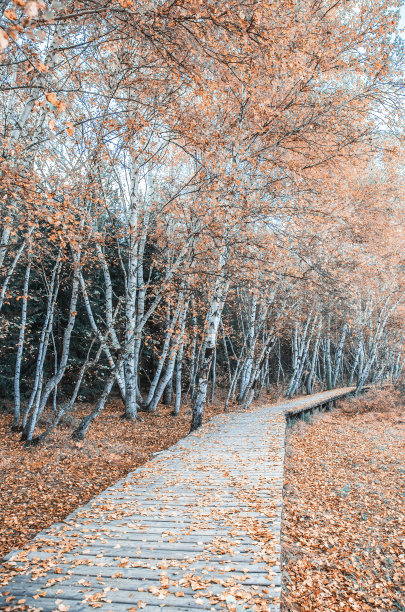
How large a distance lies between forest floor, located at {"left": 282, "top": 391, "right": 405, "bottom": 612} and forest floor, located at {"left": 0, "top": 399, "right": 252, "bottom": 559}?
332 centimetres

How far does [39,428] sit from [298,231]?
9.76 metres

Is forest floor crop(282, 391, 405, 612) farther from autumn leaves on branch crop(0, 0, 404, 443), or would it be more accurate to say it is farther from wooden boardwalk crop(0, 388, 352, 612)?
autumn leaves on branch crop(0, 0, 404, 443)

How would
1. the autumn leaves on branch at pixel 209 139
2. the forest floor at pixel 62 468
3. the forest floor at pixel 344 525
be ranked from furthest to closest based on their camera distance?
the autumn leaves on branch at pixel 209 139, the forest floor at pixel 62 468, the forest floor at pixel 344 525

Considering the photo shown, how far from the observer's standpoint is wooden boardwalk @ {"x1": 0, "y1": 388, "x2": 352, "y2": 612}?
266 cm

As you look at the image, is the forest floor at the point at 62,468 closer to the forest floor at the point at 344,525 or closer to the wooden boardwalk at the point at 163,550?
the wooden boardwalk at the point at 163,550

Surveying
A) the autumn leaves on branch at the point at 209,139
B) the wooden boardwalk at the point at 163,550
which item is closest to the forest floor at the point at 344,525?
the wooden boardwalk at the point at 163,550

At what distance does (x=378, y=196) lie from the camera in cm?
1452

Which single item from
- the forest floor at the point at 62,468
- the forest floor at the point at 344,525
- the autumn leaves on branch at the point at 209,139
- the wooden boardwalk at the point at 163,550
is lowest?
the forest floor at the point at 344,525

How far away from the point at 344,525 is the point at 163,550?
3792 mm

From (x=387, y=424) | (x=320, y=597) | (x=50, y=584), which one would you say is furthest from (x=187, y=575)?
(x=387, y=424)

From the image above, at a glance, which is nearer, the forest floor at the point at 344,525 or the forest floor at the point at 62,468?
the forest floor at the point at 344,525

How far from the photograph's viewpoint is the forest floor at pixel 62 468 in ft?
17.2

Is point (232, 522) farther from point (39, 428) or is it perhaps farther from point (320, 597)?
point (39, 428)

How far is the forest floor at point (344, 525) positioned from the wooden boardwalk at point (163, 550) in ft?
2.92
